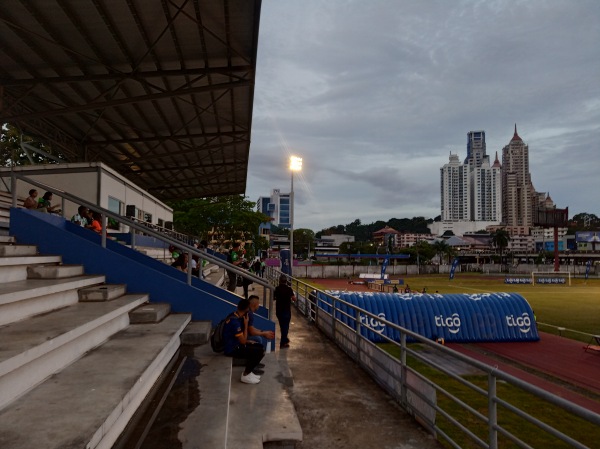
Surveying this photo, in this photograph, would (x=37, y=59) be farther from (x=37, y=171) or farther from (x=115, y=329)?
(x=115, y=329)

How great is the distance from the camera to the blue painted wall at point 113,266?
7.22 m

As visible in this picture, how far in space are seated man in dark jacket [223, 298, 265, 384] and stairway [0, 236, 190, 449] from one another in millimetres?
797

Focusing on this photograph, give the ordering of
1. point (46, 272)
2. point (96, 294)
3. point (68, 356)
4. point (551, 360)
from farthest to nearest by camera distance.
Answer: point (551, 360) < point (96, 294) < point (46, 272) < point (68, 356)

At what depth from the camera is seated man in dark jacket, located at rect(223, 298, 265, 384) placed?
583 centimetres

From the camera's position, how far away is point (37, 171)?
49.9ft

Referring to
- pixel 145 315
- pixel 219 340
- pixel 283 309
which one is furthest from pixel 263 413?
pixel 283 309

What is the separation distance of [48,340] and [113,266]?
152 inches

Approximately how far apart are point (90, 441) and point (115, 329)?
10.3 feet

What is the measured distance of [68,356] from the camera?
4223 mm

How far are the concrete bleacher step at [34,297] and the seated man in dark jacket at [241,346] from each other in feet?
7.56

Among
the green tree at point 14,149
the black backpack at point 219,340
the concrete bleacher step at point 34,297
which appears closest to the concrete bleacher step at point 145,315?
the concrete bleacher step at point 34,297

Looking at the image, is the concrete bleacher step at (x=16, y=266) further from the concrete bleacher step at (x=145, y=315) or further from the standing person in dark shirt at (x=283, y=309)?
the standing person in dark shirt at (x=283, y=309)

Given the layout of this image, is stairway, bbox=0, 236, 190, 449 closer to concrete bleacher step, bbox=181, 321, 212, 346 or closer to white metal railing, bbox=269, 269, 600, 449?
concrete bleacher step, bbox=181, 321, 212, 346

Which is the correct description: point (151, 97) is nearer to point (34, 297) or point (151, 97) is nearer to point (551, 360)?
point (34, 297)
